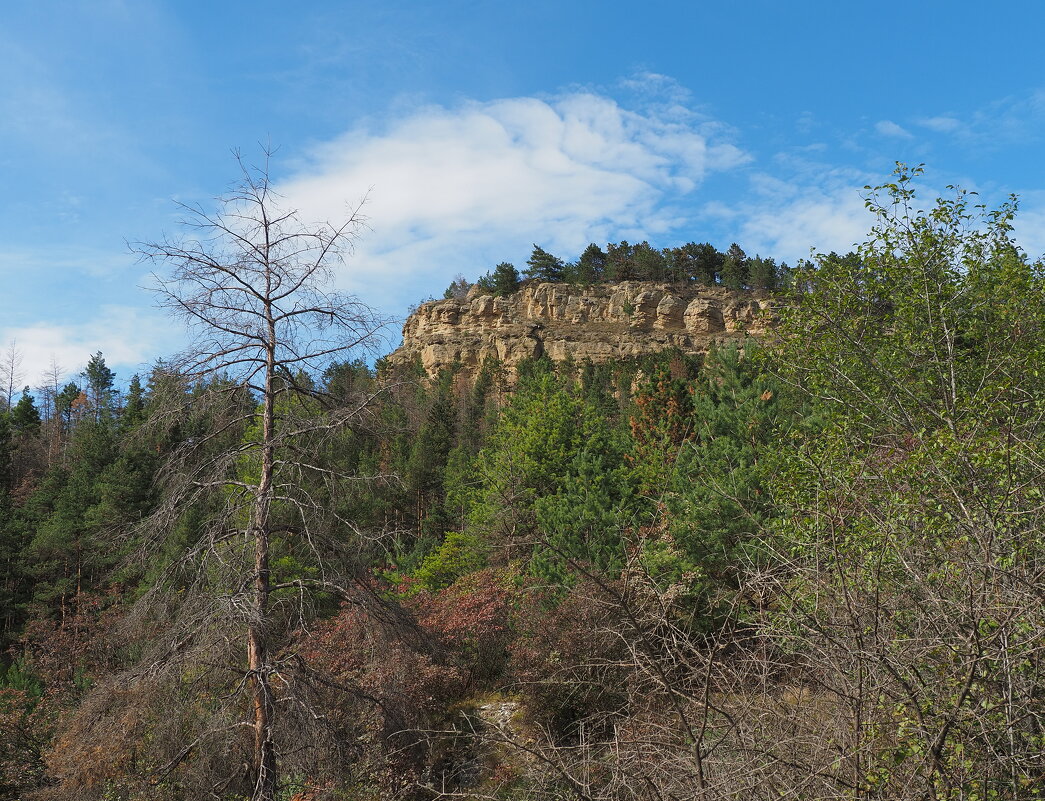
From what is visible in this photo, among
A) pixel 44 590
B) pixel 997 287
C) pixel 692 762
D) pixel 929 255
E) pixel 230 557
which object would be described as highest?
pixel 929 255

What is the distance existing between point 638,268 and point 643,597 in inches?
3136

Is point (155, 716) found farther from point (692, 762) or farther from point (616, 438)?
point (616, 438)

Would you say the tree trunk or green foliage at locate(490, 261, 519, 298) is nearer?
the tree trunk

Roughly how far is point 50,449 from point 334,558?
47.3 meters

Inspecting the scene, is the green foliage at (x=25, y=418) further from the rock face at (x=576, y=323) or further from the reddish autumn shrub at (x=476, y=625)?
the reddish autumn shrub at (x=476, y=625)

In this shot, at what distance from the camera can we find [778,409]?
590 inches

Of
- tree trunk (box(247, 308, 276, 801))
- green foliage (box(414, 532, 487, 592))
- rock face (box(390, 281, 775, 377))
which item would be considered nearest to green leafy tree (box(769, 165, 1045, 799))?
tree trunk (box(247, 308, 276, 801))

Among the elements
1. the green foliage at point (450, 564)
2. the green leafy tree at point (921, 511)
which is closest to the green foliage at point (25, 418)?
the green foliage at point (450, 564)

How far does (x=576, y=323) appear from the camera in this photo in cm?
8119

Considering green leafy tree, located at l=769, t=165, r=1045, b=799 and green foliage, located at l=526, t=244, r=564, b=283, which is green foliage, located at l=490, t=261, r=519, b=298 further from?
green leafy tree, located at l=769, t=165, r=1045, b=799

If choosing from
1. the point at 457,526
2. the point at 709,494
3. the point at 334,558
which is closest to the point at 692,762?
the point at 334,558

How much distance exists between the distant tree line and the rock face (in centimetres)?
225

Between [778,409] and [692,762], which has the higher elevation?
[778,409]

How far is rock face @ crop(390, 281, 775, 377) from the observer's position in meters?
75.4
